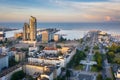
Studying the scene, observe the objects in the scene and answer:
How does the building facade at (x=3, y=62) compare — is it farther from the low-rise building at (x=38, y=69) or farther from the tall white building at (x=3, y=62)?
the low-rise building at (x=38, y=69)

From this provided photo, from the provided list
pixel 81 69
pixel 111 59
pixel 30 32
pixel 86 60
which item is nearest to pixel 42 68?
pixel 81 69

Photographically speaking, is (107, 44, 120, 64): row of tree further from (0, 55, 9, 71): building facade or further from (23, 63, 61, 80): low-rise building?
(0, 55, 9, 71): building facade

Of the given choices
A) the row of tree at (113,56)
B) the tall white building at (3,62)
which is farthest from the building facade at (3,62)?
the row of tree at (113,56)

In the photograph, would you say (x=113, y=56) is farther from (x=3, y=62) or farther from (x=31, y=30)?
(x=31, y=30)

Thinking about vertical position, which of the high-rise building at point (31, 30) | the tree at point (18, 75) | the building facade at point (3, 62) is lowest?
the tree at point (18, 75)

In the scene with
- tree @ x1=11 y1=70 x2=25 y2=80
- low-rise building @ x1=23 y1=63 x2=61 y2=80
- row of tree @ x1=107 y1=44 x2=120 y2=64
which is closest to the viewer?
tree @ x1=11 y1=70 x2=25 y2=80

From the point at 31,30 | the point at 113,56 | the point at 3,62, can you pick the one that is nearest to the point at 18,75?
the point at 3,62

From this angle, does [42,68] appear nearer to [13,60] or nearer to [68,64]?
[68,64]

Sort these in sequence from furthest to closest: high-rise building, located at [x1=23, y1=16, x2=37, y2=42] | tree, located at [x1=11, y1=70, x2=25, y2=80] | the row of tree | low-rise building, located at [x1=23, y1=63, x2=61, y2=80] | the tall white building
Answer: high-rise building, located at [x1=23, y1=16, x2=37, y2=42] < the row of tree < the tall white building < low-rise building, located at [x1=23, y1=63, x2=61, y2=80] < tree, located at [x1=11, y1=70, x2=25, y2=80]

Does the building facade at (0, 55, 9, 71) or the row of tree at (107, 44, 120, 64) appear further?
the row of tree at (107, 44, 120, 64)

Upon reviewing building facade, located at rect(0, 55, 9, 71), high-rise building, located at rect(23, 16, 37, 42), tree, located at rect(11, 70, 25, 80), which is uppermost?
high-rise building, located at rect(23, 16, 37, 42)

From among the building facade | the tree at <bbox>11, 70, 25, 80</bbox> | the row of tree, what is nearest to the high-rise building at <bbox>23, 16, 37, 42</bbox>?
the row of tree
